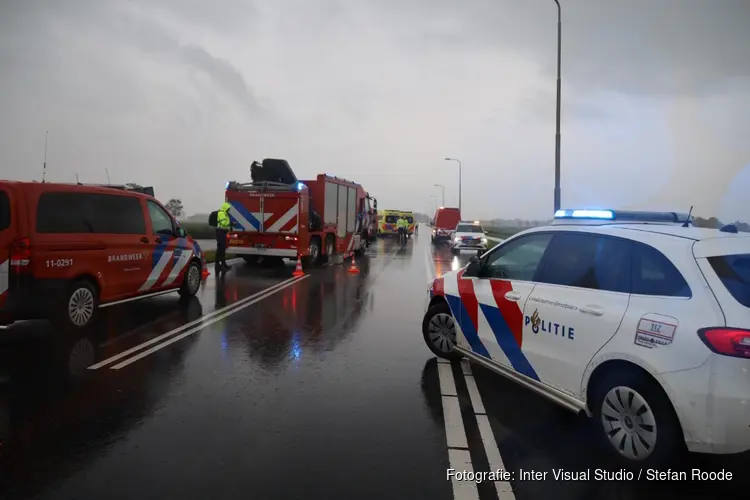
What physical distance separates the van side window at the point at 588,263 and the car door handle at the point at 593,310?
0.17 m

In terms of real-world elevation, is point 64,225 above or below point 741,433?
above

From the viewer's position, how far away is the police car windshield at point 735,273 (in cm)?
325

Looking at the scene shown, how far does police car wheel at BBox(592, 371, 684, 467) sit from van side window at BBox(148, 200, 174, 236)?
7.70 metres

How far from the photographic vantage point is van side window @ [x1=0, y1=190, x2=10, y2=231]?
636 centimetres

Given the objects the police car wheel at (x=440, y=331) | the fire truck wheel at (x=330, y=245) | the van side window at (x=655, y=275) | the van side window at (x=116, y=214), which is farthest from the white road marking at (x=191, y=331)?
the fire truck wheel at (x=330, y=245)

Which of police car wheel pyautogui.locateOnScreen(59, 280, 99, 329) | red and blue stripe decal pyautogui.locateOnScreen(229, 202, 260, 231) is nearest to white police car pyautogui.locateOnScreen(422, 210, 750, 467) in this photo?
police car wheel pyautogui.locateOnScreen(59, 280, 99, 329)

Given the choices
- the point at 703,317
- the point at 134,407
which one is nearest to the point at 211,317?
the point at 134,407

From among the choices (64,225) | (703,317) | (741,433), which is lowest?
(741,433)

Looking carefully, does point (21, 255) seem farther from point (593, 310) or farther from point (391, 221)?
point (391, 221)

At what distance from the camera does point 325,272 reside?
1595 cm

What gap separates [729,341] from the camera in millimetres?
3082

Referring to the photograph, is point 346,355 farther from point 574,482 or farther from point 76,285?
point 76,285

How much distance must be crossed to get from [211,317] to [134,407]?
13.3 feet

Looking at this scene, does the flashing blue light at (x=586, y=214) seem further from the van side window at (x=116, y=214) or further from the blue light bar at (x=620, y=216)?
the van side window at (x=116, y=214)
